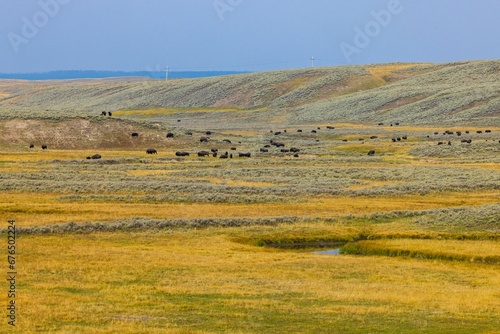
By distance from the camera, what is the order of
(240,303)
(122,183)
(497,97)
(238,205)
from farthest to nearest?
(497,97) < (122,183) < (238,205) < (240,303)

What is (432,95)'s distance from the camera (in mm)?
166250

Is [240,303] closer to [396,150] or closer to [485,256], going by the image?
[485,256]

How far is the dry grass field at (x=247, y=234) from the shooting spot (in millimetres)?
26688

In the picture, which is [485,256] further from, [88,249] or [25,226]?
[25,226]

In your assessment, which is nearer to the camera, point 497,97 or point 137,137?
point 137,137

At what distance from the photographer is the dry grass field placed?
26688 millimetres

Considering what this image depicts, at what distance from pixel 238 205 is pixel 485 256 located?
20553 mm

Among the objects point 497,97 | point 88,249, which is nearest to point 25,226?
point 88,249

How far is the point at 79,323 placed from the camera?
24672 mm

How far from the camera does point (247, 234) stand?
1801 inches

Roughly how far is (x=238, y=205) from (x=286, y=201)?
149 inches

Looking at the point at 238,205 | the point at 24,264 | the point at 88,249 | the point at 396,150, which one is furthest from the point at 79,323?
the point at 396,150

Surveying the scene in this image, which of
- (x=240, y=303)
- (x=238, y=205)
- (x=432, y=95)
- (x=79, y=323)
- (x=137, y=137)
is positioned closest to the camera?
(x=79, y=323)

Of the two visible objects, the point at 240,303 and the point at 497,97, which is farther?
the point at 497,97
